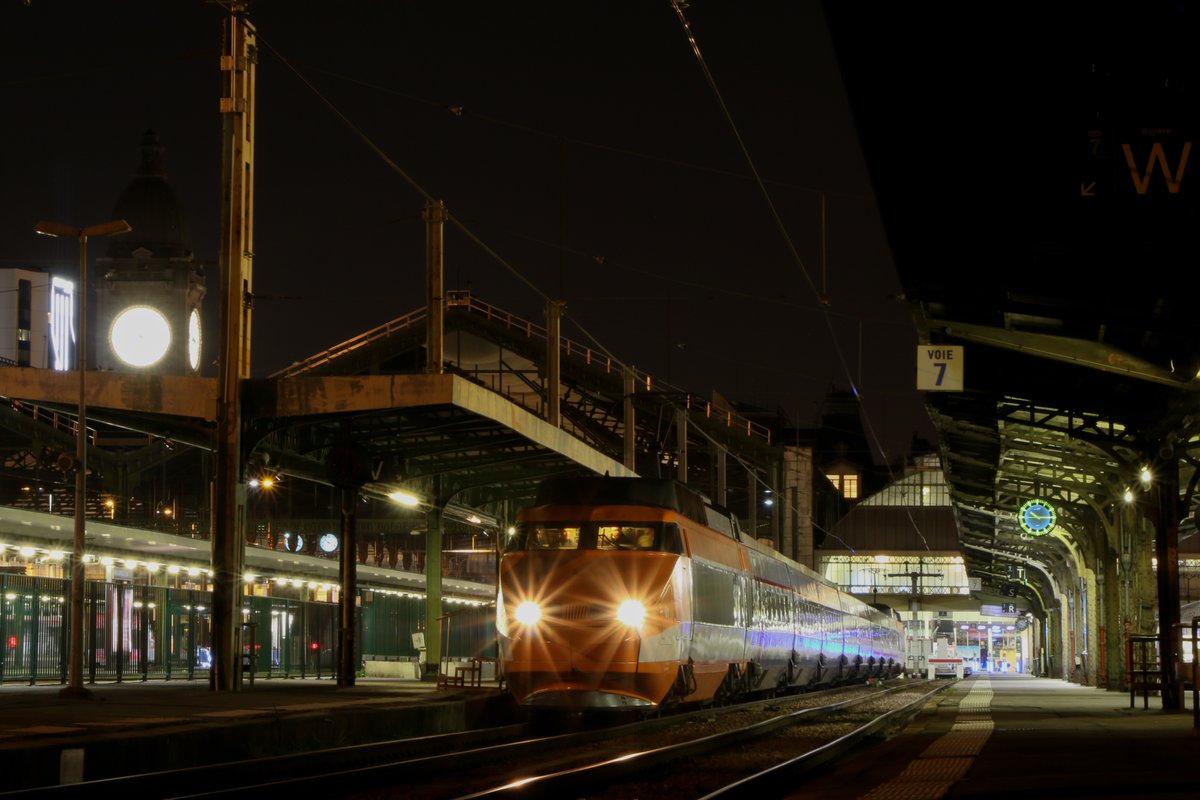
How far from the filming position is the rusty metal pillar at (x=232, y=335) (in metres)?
21.9

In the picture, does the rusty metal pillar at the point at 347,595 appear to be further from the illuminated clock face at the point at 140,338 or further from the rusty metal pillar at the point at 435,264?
the illuminated clock face at the point at 140,338

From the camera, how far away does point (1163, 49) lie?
1398cm

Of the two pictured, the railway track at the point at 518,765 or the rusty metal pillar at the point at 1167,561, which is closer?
the railway track at the point at 518,765

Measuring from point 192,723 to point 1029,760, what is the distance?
325 inches

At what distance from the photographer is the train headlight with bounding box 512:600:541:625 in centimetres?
2034

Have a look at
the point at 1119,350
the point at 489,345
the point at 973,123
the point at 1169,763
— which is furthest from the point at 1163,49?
the point at 489,345

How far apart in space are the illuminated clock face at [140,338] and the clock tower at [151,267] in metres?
39.9

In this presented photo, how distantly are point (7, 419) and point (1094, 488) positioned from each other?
37.7 meters

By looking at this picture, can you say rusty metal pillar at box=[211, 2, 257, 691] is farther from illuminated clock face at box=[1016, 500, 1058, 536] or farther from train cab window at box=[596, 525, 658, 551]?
illuminated clock face at box=[1016, 500, 1058, 536]

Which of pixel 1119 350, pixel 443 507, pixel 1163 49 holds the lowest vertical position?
pixel 443 507

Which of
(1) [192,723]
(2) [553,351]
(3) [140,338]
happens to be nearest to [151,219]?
(3) [140,338]

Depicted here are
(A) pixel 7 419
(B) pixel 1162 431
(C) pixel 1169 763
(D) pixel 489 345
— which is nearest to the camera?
(C) pixel 1169 763

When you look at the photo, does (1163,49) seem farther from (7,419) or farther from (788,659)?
(7,419)

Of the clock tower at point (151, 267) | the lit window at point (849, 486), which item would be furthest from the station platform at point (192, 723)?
the lit window at point (849, 486)
